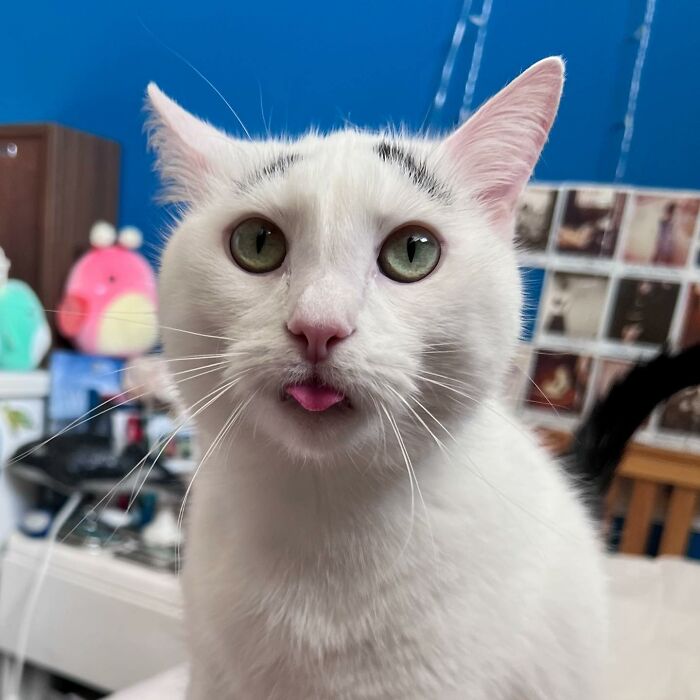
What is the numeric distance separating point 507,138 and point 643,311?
3.20ft

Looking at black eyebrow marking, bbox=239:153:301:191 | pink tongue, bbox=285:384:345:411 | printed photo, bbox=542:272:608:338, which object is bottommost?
pink tongue, bbox=285:384:345:411

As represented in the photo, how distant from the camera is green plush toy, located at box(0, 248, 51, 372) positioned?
1.36 m

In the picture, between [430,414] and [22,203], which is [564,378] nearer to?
[430,414]

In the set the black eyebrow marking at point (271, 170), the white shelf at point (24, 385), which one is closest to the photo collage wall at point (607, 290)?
the black eyebrow marking at point (271, 170)

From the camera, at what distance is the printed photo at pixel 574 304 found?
52.9 inches

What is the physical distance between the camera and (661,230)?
1.26 meters

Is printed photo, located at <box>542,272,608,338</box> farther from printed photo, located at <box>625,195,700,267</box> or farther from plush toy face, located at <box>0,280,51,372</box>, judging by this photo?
plush toy face, located at <box>0,280,51,372</box>

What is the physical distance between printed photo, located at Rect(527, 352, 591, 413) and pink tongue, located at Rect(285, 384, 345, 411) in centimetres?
105

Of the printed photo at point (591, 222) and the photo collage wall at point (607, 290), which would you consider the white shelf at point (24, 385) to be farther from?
the printed photo at point (591, 222)

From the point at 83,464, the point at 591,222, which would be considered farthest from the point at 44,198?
the point at 591,222

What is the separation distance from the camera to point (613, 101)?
3.97 feet

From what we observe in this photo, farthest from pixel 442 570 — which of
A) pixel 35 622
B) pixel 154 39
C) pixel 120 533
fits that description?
pixel 154 39

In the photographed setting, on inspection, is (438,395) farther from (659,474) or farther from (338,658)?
(659,474)

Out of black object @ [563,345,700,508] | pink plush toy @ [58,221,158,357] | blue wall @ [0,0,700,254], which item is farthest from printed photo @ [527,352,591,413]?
pink plush toy @ [58,221,158,357]
